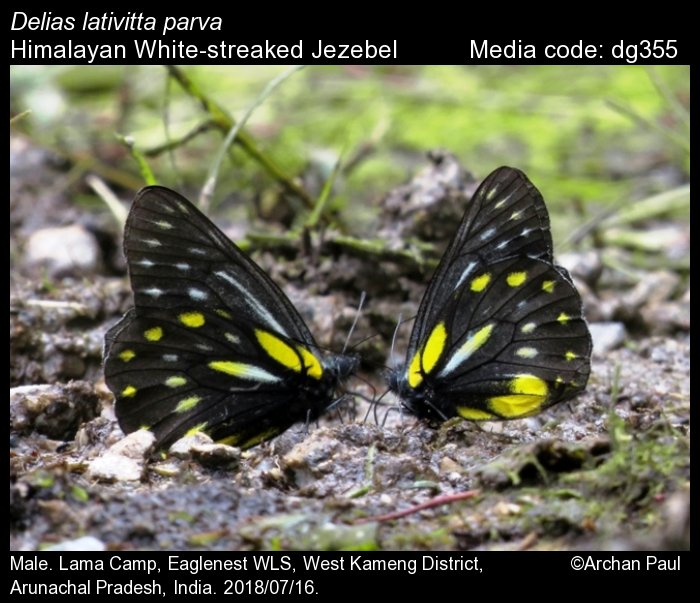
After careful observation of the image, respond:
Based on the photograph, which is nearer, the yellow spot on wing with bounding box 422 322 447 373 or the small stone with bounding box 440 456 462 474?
the small stone with bounding box 440 456 462 474

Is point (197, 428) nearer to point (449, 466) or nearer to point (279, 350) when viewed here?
point (279, 350)

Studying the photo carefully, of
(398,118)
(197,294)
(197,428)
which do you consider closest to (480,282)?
(197,294)

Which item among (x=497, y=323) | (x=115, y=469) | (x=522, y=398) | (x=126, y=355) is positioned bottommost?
(x=115, y=469)

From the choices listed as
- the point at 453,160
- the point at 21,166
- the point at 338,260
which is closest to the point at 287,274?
the point at 338,260

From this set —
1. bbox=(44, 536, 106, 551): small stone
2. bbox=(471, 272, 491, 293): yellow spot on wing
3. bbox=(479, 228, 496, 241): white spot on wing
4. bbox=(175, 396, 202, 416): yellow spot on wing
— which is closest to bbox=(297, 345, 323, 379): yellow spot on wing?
bbox=(175, 396, 202, 416): yellow spot on wing

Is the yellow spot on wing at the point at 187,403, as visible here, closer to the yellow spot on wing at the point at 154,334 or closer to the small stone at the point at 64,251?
the yellow spot on wing at the point at 154,334

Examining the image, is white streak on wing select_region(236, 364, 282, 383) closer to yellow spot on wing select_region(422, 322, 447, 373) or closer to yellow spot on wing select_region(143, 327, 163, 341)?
yellow spot on wing select_region(143, 327, 163, 341)
